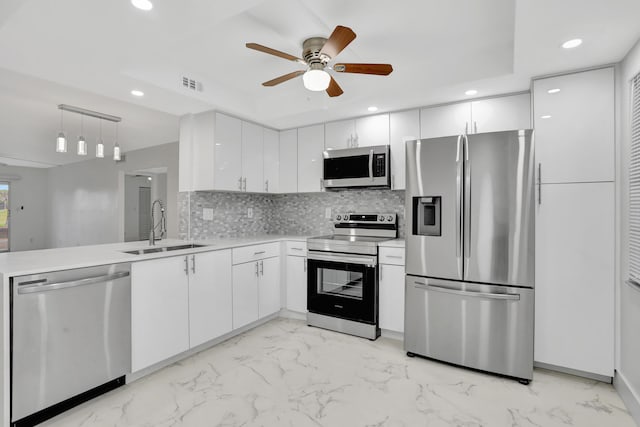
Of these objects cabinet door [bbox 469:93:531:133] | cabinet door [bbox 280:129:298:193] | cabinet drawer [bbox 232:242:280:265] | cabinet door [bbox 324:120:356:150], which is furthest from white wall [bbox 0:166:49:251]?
cabinet door [bbox 469:93:531:133]

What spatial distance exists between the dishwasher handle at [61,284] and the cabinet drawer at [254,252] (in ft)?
3.39

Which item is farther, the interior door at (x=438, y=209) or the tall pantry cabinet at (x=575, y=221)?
the interior door at (x=438, y=209)

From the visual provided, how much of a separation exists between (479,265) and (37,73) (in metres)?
3.50

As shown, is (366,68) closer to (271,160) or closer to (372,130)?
(372,130)

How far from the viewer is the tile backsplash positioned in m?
3.45

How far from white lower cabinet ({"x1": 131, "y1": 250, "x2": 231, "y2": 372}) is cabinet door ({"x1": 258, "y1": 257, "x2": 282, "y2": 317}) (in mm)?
439

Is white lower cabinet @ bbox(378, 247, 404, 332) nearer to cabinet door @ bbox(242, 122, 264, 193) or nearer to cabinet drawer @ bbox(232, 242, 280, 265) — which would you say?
cabinet drawer @ bbox(232, 242, 280, 265)

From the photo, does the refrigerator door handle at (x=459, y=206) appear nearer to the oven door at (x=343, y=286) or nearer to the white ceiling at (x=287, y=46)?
the white ceiling at (x=287, y=46)

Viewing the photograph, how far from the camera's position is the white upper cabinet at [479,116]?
9.06 ft

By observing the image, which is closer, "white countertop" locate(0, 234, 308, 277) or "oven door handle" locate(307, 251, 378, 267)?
"white countertop" locate(0, 234, 308, 277)

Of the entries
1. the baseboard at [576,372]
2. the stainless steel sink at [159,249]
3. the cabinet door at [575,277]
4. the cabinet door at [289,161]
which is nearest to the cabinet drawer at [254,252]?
the stainless steel sink at [159,249]

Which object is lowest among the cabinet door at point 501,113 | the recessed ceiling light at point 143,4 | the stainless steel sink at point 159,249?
the stainless steel sink at point 159,249

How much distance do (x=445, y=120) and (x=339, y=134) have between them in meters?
1.15

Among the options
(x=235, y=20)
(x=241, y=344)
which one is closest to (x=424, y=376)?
(x=241, y=344)
